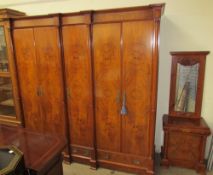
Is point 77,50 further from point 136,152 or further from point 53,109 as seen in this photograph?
point 136,152

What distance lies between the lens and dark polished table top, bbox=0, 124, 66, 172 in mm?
1250

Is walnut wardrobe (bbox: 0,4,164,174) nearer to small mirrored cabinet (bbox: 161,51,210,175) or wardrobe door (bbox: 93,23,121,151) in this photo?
wardrobe door (bbox: 93,23,121,151)

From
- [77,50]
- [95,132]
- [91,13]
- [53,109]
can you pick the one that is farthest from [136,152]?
[91,13]

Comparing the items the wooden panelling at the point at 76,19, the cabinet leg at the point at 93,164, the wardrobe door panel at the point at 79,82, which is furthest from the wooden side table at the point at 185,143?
the wooden panelling at the point at 76,19

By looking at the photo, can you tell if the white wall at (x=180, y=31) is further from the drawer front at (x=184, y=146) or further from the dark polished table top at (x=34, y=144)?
the dark polished table top at (x=34, y=144)

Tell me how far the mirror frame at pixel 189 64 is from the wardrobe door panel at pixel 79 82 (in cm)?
120

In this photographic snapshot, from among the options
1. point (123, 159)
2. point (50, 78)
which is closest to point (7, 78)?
point (50, 78)

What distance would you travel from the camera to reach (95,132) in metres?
2.52

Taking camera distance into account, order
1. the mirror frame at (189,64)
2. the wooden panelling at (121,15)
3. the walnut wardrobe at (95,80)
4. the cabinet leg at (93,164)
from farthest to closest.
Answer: the cabinet leg at (93,164) < the mirror frame at (189,64) < the walnut wardrobe at (95,80) < the wooden panelling at (121,15)

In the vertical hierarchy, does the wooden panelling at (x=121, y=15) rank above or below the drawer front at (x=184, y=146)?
above

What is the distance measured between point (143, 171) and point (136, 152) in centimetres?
27

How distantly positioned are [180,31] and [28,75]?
7.51 feet

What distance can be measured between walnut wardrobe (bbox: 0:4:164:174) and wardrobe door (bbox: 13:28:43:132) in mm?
14

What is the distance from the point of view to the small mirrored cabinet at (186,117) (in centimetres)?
238
